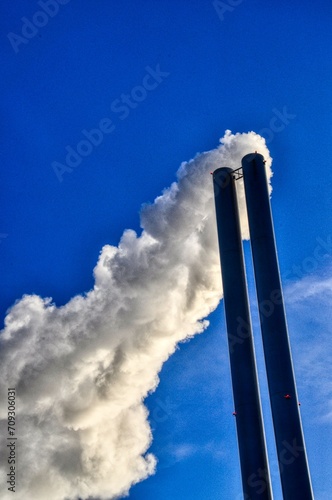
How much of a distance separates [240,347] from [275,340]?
156 inches

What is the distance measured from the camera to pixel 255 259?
210 ft

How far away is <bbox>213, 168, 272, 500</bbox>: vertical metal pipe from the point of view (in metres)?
57.4

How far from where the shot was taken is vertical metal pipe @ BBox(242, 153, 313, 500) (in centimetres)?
5475

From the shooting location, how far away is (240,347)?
6209 cm

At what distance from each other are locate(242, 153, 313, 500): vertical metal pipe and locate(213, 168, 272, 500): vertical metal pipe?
91.1 inches

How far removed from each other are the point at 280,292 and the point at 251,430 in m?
13.0

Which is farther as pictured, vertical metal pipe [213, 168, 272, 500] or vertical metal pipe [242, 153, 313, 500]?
vertical metal pipe [213, 168, 272, 500]

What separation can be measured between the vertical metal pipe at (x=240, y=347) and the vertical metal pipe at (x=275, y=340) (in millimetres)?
2315

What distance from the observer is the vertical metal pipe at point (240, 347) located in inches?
2260

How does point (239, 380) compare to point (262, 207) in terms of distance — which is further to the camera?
point (262, 207)

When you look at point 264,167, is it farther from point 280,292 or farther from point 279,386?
point 279,386

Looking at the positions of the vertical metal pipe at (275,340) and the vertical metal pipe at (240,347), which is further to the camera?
the vertical metal pipe at (240,347)

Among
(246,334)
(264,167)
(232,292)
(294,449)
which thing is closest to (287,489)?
(294,449)

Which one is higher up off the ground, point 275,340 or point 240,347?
point 240,347
